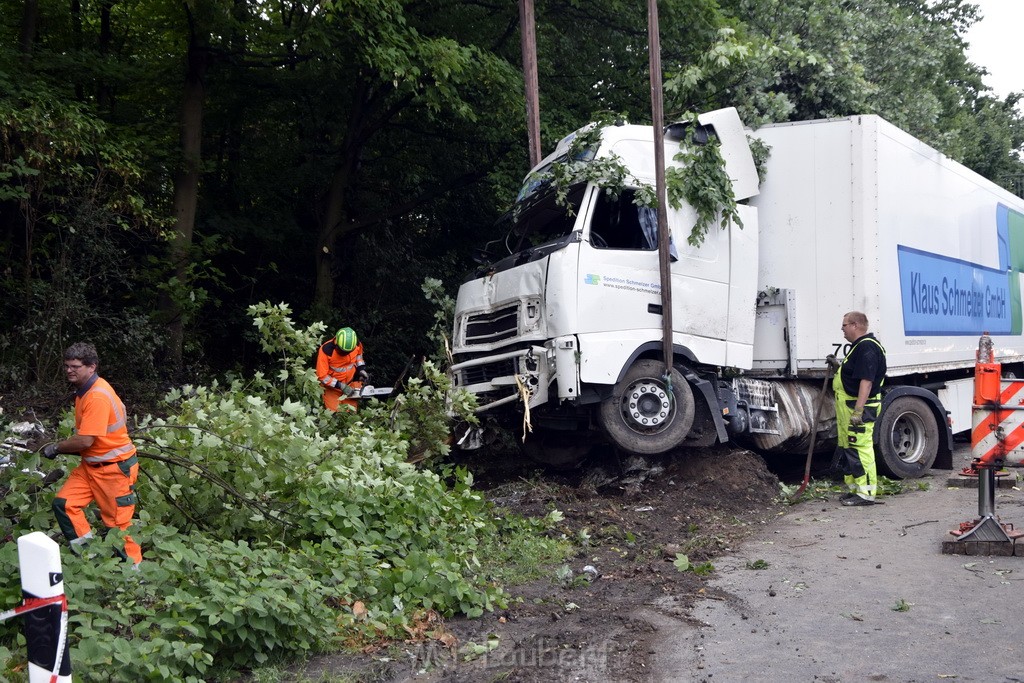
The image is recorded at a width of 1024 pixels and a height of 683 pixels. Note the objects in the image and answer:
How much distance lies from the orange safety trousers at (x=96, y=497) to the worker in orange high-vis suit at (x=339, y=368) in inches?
153

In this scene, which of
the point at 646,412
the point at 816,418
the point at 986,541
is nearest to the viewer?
the point at 986,541

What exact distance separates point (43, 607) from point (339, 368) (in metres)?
6.86

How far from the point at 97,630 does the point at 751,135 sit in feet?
25.0

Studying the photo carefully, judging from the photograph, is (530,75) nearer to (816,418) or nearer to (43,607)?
(816,418)

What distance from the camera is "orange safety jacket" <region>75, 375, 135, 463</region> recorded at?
210 inches

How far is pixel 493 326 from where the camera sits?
887 cm

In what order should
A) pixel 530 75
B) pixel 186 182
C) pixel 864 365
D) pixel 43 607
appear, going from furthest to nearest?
1. pixel 186 182
2. pixel 530 75
3. pixel 864 365
4. pixel 43 607

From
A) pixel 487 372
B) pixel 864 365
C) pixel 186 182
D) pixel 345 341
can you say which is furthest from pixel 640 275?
pixel 186 182

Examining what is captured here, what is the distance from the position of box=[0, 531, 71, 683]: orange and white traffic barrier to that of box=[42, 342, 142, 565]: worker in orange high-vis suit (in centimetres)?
257

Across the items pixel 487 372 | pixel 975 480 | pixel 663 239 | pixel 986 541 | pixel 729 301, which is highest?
pixel 663 239

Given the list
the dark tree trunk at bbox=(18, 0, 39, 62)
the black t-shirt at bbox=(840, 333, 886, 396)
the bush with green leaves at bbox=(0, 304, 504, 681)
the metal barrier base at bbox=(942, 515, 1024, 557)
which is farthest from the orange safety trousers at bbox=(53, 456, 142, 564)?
the dark tree trunk at bbox=(18, 0, 39, 62)

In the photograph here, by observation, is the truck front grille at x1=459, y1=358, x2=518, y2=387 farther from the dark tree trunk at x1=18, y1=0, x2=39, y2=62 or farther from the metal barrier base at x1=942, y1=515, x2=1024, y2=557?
the dark tree trunk at x1=18, y1=0, x2=39, y2=62

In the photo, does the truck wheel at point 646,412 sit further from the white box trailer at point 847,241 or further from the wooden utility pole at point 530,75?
the wooden utility pole at point 530,75

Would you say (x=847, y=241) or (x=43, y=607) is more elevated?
(x=847, y=241)
